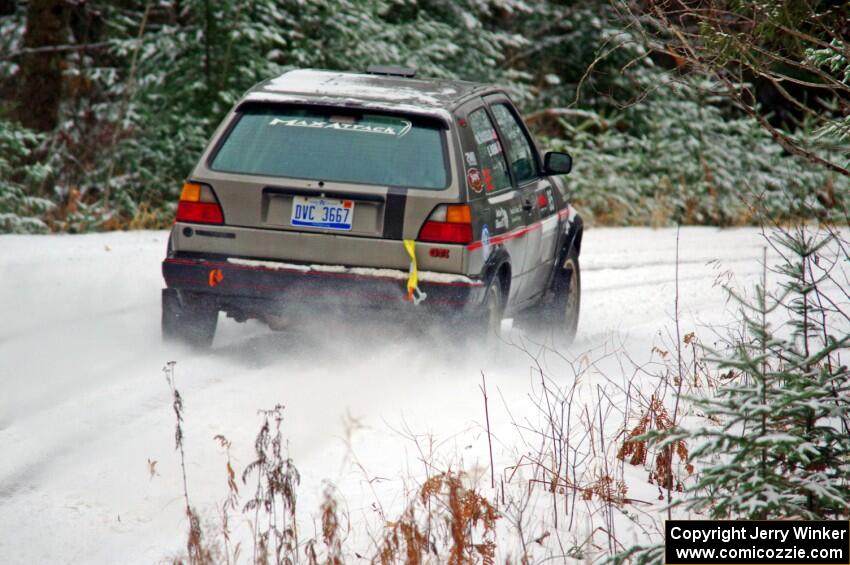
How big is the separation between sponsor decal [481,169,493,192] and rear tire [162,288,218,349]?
195 centimetres

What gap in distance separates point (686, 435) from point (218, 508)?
2063 millimetres

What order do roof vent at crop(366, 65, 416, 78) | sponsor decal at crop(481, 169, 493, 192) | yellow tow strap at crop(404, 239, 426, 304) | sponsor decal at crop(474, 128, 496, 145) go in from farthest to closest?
roof vent at crop(366, 65, 416, 78) → sponsor decal at crop(474, 128, 496, 145) → sponsor decal at crop(481, 169, 493, 192) → yellow tow strap at crop(404, 239, 426, 304)

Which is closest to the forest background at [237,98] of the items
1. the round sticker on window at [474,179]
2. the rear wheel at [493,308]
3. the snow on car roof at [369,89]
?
the snow on car roof at [369,89]

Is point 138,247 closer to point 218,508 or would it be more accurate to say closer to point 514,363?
point 514,363

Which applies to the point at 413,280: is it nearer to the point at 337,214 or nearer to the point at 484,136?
the point at 337,214

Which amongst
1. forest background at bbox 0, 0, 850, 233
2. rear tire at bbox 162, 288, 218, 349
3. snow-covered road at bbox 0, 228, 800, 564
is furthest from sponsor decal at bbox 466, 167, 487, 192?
forest background at bbox 0, 0, 850, 233

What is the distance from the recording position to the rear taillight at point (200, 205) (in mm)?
7184

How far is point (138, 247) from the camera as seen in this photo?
39.0ft

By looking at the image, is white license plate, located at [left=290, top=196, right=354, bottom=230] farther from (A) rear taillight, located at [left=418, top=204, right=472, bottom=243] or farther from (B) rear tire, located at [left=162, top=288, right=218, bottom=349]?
(B) rear tire, located at [left=162, top=288, right=218, bottom=349]

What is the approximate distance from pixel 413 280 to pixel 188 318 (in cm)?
158

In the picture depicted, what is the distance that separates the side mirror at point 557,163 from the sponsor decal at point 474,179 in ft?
4.22

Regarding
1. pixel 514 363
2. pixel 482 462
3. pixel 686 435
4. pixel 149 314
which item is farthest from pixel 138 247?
pixel 686 435

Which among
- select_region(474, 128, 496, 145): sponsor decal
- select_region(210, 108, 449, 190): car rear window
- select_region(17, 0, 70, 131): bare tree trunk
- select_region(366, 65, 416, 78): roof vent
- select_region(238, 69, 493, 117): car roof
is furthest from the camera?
select_region(17, 0, 70, 131): bare tree trunk

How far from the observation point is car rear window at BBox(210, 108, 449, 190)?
7.11m
